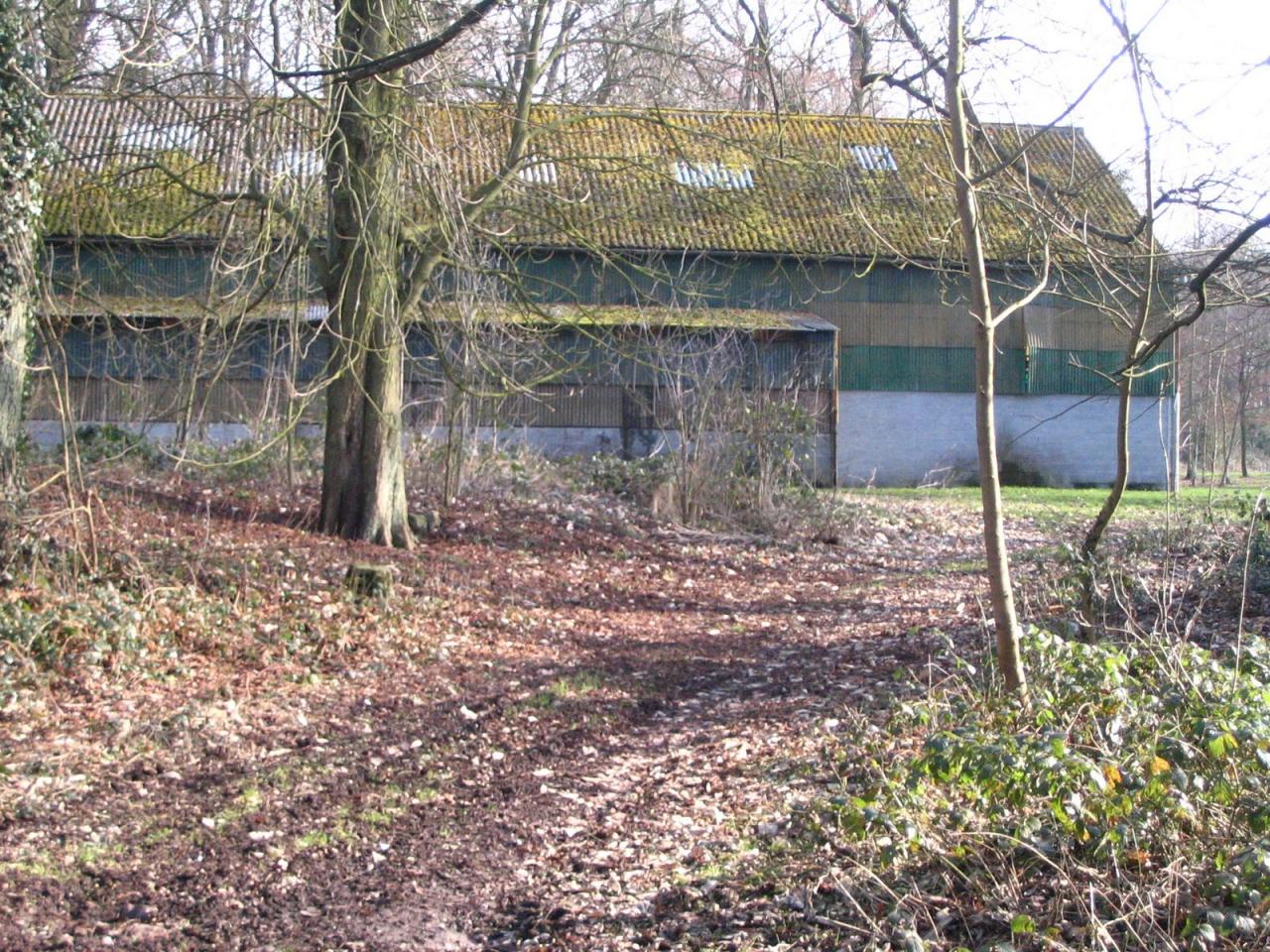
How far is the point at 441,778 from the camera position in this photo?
237 inches

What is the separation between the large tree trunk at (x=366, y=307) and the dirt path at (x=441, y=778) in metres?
0.75

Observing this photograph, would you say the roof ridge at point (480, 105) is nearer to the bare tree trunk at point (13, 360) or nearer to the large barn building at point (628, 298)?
the large barn building at point (628, 298)

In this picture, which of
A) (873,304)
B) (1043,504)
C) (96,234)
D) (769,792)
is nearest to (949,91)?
(769,792)

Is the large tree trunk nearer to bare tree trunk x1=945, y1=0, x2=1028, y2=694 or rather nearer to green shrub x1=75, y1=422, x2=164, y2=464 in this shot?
green shrub x1=75, y1=422, x2=164, y2=464

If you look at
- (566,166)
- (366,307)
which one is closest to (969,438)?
(566,166)

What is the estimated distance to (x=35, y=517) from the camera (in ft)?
25.4

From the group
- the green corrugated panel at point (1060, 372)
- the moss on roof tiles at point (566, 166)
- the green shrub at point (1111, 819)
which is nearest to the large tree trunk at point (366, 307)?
the moss on roof tiles at point (566, 166)

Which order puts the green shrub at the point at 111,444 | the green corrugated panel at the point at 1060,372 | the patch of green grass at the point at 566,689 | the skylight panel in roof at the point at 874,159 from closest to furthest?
the patch of green grass at the point at 566,689 < the skylight panel in roof at the point at 874,159 < the green shrub at the point at 111,444 < the green corrugated panel at the point at 1060,372

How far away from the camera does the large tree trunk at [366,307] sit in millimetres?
9711

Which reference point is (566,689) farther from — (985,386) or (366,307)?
(366,307)

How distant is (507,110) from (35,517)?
5640 millimetres

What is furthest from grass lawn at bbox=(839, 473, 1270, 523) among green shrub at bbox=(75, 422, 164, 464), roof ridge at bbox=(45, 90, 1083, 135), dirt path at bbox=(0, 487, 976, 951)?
green shrub at bbox=(75, 422, 164, 464)

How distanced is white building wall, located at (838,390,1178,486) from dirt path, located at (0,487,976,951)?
16995 mm

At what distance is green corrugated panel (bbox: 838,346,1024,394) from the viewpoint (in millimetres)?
27359
